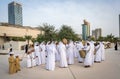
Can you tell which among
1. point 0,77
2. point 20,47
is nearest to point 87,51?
point 0,77

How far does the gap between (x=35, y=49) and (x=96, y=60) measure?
4914 mm

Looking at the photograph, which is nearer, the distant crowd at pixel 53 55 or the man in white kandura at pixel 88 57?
the distant crowd at pixel 53 55

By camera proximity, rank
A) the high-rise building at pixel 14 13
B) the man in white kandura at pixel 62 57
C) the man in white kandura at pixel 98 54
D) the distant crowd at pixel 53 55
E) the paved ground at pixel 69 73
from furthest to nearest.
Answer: the high-rise building at pixel 14 13, the man in white kandura at pixel 98 54, the man in white kandura at pixel 62 57, the distant crowd at pixel 53 55, the paved ground at pixel 69 73

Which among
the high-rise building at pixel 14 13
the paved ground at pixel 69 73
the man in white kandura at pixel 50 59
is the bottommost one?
the paved ground at pixel 69 73

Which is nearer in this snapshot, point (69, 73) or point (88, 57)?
point (69, 73)

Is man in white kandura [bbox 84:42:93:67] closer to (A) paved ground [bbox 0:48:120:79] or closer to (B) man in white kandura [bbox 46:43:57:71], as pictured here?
(A) paved ground [bbox 0:48:120:79]

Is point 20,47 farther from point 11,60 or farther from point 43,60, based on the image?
point 11,60

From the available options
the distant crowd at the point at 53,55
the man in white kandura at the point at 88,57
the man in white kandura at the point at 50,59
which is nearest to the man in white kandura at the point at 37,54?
the distant crowd at the point at 53,55

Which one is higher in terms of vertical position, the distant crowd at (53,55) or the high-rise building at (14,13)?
the high-rise building at (14,13)

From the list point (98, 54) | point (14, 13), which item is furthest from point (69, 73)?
point (14, 13)

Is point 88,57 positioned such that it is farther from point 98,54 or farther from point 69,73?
point 98,54

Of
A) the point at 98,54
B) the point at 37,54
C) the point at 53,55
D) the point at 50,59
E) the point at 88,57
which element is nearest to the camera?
the point at 50,59

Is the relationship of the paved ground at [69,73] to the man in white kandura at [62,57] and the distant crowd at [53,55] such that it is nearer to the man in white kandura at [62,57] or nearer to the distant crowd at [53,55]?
the distant crowd at [53,55]

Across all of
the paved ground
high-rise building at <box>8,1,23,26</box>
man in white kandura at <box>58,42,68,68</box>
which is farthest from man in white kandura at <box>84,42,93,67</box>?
high-rise building at <box>8,1,23,26</box>
